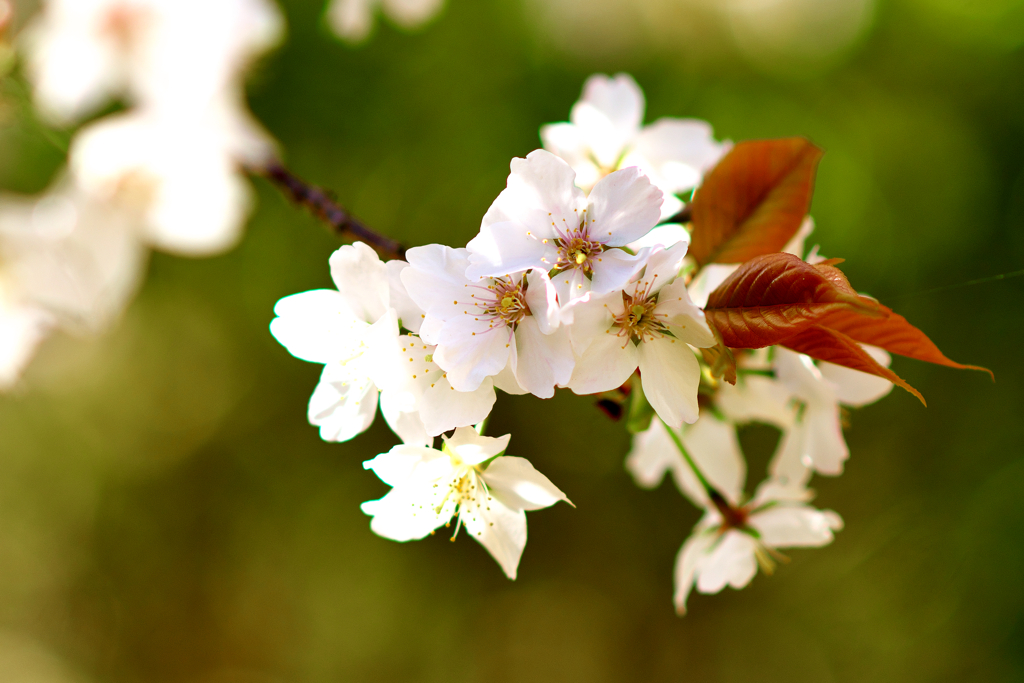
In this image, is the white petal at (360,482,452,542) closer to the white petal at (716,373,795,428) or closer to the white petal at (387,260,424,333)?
the white petal at (387,260,424,333)

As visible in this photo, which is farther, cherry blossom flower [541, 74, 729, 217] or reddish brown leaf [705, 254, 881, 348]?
cherry blossom flower [541, 74, 729, 217]

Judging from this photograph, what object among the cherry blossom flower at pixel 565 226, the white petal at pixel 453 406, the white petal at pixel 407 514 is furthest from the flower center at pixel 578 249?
the white petal at pixel 407 514

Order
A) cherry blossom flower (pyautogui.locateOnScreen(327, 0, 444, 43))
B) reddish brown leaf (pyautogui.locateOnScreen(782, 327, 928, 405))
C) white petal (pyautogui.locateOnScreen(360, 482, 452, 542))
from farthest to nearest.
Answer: cherry blossom flower (pyautogui.locateOnScreen(327, 0, 444, 43)) < white petal (pyautogui.locateOnScreen(360, 482, 452, 542)) < reddish brown leaf (pyautogui.locateOnScreen(782, 327, 928, 405))

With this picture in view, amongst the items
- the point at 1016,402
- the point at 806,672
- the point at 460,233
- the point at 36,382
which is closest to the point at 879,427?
the point at 1016,402

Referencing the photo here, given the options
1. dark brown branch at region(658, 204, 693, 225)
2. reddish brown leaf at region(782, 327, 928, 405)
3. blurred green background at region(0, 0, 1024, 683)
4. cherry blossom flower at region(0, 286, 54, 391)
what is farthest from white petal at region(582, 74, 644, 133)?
blurred green background at region(0, 0, 1024, 683)

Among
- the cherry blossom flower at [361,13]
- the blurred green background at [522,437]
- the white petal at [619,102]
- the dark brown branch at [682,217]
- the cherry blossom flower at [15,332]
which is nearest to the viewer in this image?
the dark brown branch at [682,217]

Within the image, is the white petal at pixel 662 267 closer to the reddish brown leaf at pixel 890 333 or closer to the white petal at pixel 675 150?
the reddish brown leaf at pixel 890 333
